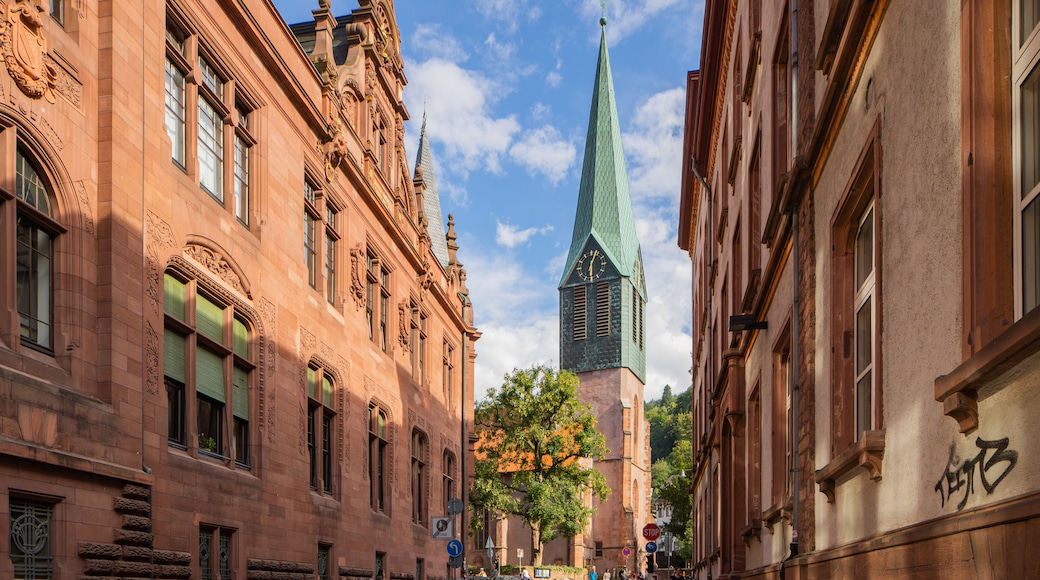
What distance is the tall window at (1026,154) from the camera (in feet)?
13.5

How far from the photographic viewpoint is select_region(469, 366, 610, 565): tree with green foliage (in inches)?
2249

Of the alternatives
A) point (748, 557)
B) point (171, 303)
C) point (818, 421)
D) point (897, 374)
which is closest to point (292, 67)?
point (171, 303)

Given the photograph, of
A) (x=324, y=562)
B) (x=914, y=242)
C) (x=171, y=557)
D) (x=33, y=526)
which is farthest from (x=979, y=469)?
(x=324, y=562)

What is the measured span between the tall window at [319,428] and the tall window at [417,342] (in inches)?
361

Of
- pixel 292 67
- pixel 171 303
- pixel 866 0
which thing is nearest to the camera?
pixel 866 0

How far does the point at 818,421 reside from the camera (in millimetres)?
9078

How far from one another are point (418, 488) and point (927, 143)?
2962cm

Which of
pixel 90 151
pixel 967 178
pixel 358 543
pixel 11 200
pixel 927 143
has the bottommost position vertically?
pixel 358 543

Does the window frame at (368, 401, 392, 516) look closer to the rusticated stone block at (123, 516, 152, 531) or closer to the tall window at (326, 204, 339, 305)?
the tall window at (326, 204, 339, 305)

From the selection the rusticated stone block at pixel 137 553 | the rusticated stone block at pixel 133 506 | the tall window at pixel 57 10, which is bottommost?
the rusticated stone block at pixel 137 553

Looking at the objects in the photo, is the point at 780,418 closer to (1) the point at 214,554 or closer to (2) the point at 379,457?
(1) the point at 214,554

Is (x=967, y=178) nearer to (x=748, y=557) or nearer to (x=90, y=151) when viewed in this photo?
(x=90, y=151)

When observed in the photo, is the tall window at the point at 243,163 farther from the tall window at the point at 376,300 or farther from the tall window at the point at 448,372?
the tall window at the point at 448,372

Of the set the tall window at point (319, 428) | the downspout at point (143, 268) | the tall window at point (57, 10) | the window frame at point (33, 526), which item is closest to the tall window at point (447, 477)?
the tall window at point (319, 428)
